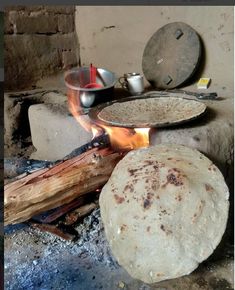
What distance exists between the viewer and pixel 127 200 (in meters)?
1.09

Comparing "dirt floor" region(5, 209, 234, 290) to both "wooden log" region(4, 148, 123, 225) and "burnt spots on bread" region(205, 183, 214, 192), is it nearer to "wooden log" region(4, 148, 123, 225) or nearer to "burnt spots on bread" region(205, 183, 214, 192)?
"wooden log" region(4, 148, 123, 225)

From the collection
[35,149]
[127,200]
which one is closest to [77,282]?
[127,200]

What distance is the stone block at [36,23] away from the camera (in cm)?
211

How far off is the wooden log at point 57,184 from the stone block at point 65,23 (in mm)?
1239

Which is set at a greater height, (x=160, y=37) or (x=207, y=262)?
(x=160, y=37)

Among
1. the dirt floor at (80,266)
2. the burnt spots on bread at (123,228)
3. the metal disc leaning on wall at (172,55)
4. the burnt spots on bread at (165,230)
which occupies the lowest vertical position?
the dirt floor at (80,266)

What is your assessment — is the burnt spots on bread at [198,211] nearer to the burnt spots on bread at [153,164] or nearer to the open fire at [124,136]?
the burnt spots on bread at [153,164]

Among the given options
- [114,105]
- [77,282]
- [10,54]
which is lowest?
[77,282]

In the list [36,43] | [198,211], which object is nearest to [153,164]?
[198,211]

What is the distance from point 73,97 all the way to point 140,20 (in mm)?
702

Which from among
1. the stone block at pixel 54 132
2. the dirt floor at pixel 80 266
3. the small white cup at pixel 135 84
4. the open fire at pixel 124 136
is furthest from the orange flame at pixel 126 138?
the small white cup at pixel 135 84

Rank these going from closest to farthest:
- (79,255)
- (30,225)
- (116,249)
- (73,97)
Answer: (116,249) < (79,255) < (30,225) < (73,97)

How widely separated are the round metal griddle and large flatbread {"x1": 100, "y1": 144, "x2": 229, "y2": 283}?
0.56ft

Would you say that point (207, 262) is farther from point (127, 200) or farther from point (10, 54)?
point (10, 54)
